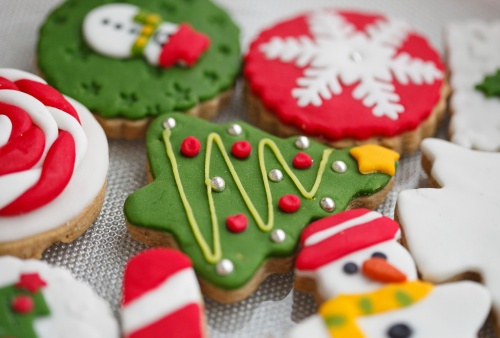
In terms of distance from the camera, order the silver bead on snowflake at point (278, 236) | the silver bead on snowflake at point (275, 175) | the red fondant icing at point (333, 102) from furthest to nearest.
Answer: the red fondant icing at point (333, 102), the silver bead on snowflake at point (275, 175), the silver bead on snowflake at point (278, 236)

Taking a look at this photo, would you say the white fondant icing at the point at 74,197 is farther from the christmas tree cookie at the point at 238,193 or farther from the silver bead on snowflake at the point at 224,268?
the silver bead on snowflake at the point at 224,268

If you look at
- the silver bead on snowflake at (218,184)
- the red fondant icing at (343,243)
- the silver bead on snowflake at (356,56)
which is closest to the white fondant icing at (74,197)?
the silver bead on snowflake at (218,184)

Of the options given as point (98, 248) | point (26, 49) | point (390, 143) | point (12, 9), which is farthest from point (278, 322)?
point (12, 9)

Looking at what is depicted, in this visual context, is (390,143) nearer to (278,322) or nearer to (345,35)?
(345,35)

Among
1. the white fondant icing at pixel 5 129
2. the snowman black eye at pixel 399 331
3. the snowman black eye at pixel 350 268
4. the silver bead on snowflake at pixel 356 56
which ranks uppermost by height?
the silver bead on snowflake at pixel 356 56

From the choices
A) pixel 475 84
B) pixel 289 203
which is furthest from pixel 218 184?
pixel 475 84

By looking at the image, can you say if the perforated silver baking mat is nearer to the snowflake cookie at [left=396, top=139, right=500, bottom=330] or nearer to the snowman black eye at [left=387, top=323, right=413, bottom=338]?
the snowflake cookie at [left=396, top=139, right=500, bottom=330]
